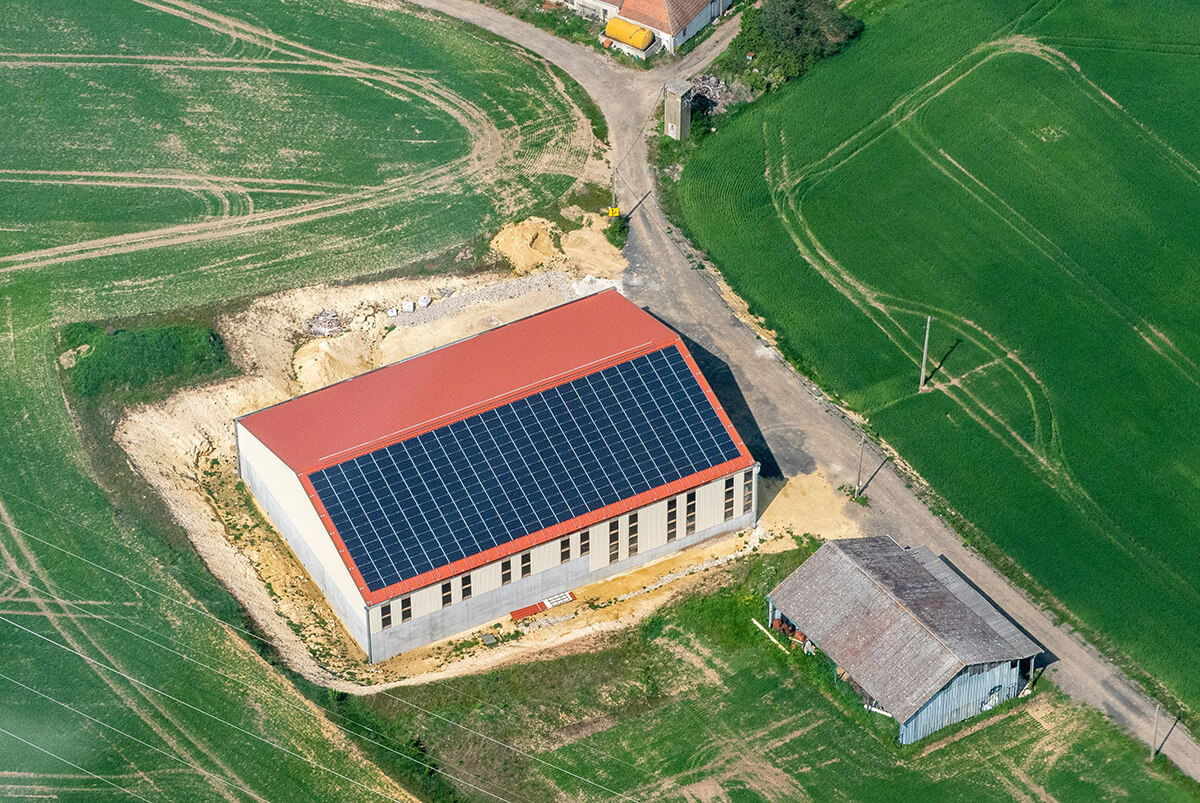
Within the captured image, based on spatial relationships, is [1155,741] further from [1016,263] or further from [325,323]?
[325,323]

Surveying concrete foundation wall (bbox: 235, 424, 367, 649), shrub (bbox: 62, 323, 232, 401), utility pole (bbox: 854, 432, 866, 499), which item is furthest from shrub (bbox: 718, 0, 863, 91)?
concrete foundation wall (bbox: 235, 424, 367, 649)

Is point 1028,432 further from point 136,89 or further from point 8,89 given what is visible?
point 8,89

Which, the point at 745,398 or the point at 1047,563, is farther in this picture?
the point at 745,398

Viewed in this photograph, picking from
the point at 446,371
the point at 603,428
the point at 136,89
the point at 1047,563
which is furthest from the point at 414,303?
the point at 1047,563

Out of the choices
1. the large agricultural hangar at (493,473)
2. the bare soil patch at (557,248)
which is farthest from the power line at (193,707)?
the bare soil patch at (557,248)

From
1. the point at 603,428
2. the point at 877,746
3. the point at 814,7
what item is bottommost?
the point at 877,746

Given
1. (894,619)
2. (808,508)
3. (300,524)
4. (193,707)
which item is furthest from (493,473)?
(894,619)

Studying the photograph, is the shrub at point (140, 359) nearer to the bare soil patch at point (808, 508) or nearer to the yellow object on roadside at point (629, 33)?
the bare soil patch at point (808, 508)
